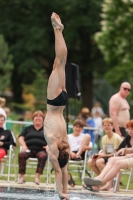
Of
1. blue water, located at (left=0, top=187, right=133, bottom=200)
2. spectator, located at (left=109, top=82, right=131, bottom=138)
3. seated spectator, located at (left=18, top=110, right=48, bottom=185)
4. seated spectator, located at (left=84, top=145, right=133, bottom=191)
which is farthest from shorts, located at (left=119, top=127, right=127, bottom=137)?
blue water, located at (left=0, top=187, right=133, bottom=200)

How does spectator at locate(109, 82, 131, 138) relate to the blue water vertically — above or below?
above

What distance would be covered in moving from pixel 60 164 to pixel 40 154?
351cm

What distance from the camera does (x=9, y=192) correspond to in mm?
13094

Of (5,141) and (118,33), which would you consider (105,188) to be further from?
(118,33)

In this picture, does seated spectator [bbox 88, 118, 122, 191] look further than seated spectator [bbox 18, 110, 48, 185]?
No

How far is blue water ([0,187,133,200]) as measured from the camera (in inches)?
489

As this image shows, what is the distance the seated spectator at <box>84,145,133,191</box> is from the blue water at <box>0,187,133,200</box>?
235 mm

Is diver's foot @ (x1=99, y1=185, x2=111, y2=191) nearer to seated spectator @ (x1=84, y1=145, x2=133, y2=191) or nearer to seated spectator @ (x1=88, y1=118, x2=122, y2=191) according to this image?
seated spectator @ (x1=84, y1=145, x2=133, y2=191)

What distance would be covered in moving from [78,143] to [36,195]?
3.29 m

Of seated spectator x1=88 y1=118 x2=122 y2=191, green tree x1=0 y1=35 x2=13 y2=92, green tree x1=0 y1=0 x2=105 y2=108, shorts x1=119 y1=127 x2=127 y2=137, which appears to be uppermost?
green tree x1=0 y1=0 x2=105 y2=108

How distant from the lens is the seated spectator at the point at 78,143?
1553 cm

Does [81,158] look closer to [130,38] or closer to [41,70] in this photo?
[130,38]

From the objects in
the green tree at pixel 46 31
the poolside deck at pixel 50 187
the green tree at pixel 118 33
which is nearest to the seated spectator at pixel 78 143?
the poolside deck at pixel 50 187

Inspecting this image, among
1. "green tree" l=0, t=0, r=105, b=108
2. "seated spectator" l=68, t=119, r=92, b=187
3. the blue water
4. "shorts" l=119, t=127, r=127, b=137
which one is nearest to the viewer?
the blue water
